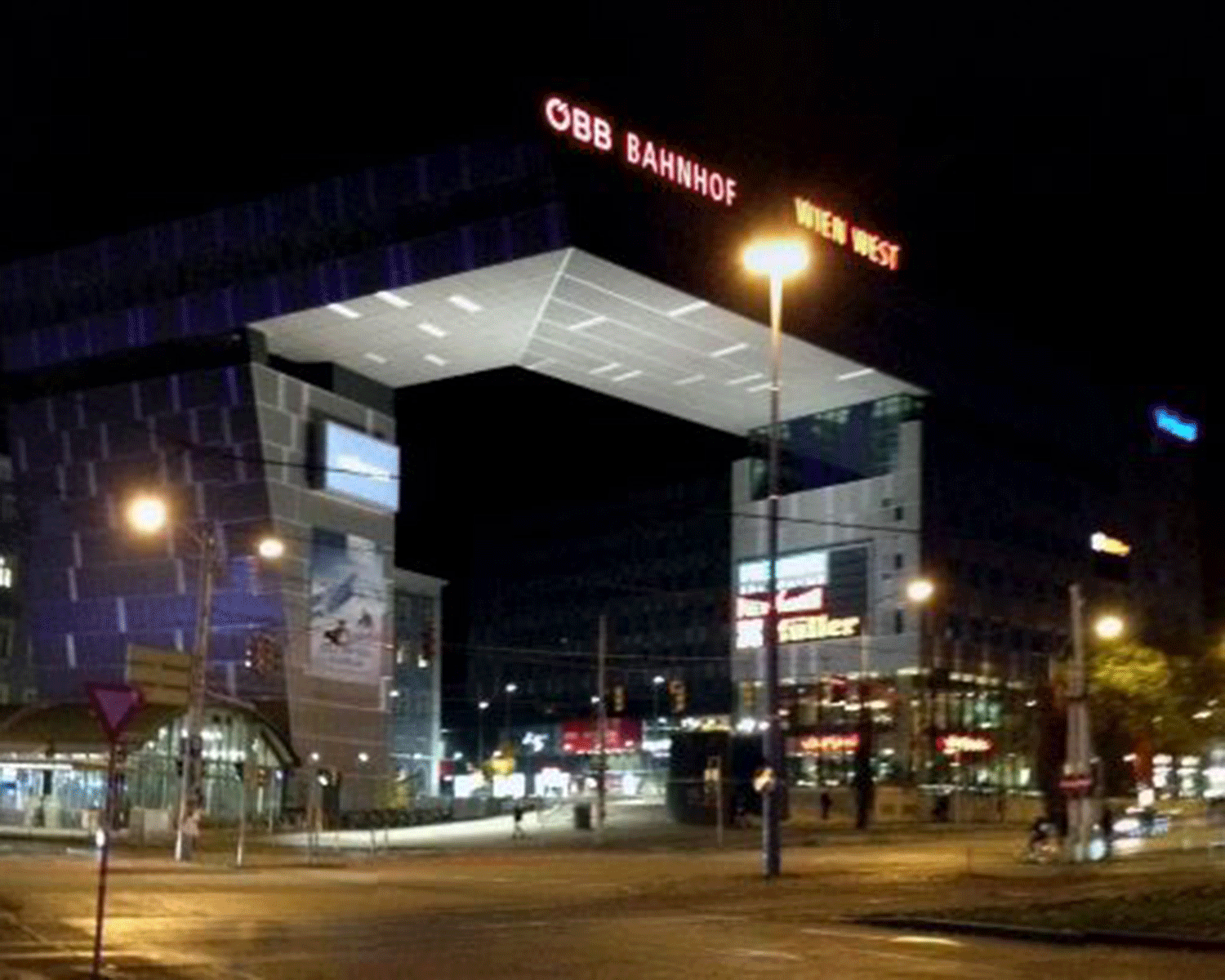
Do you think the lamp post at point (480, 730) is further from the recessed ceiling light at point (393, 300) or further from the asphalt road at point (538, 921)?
the asphalt road at point (538, 921)

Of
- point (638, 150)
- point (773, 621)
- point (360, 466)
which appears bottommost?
point (773, 621)

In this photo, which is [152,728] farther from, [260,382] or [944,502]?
[944,502]

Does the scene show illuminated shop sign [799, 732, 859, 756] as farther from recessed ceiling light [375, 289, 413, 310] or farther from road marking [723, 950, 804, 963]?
road marking [723, 950, 804, 963]

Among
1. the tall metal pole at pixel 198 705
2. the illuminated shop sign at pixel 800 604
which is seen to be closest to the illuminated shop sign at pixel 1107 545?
the illuminated shop sign at pixel 800 604

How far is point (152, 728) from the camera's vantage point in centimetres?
6688

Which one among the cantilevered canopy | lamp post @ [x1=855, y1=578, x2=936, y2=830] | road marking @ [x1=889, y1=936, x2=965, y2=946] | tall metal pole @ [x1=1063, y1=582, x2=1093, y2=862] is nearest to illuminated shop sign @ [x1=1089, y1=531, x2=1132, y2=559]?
lamp post @ [x1=855, y1=578, x2=936, y2=830]

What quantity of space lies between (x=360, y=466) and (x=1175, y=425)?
60.9 m

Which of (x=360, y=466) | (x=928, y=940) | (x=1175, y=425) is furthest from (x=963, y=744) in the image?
(x=928, y=940)

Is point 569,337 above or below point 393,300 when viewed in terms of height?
above

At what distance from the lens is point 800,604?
97.4 m

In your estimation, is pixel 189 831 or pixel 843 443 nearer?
pixel 189 831

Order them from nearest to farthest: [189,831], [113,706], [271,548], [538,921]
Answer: [113,706] → [538,921] → [189,831] → [271,548]

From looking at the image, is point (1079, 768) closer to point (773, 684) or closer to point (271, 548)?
point (773, 684)

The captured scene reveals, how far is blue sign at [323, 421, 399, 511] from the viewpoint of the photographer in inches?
3029
